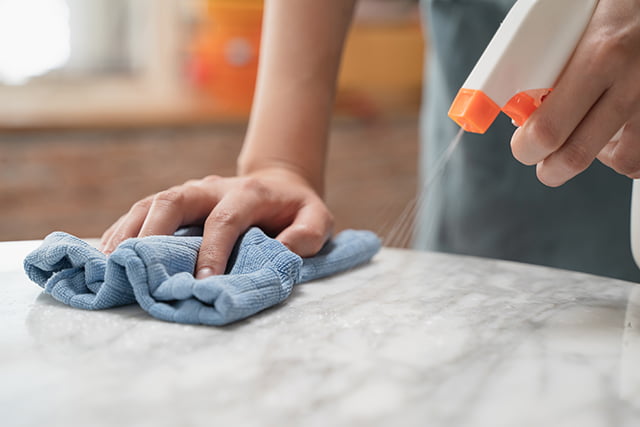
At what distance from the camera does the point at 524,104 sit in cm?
46

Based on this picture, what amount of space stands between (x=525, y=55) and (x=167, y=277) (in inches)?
11.1

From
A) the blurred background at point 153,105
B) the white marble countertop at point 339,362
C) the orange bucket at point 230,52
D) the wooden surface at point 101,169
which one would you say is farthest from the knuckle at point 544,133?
the orange bucket at point 230,52

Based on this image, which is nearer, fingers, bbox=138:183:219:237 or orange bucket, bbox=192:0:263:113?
fingers, bbox=138:183:219:237

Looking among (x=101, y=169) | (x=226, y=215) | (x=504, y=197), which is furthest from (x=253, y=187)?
(x=101, y=169)

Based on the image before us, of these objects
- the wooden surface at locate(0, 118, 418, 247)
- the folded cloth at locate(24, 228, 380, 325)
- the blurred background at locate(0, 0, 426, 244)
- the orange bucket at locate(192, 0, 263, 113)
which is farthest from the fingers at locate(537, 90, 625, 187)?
the orange bucket at locate(192, 0, 263, 113)

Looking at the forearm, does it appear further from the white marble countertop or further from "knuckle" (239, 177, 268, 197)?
the white marble countertop

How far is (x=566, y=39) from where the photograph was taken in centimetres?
43

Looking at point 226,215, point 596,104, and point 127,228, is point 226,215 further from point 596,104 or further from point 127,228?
point 596,104

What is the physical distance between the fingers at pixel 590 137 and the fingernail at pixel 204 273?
0.26 m

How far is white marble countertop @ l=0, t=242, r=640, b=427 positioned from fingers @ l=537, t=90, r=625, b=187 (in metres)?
0.11

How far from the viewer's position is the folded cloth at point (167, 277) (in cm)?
41

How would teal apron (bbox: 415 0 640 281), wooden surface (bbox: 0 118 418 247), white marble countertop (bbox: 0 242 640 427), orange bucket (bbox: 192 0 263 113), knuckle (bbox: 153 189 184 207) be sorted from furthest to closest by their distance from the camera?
orange bucket (bbox: 192 0 263 113) < wooden surface (bbox: 0 118 418 247) < teal apron (bbox: 415 0 640 281) < knuckle (bbox: 153 189 184 207) < white marble countertop (bbox: 0 242 640 427)

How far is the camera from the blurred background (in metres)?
1.47

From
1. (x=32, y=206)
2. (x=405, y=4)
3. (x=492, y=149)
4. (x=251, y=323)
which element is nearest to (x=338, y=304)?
(x=251, y=323)
